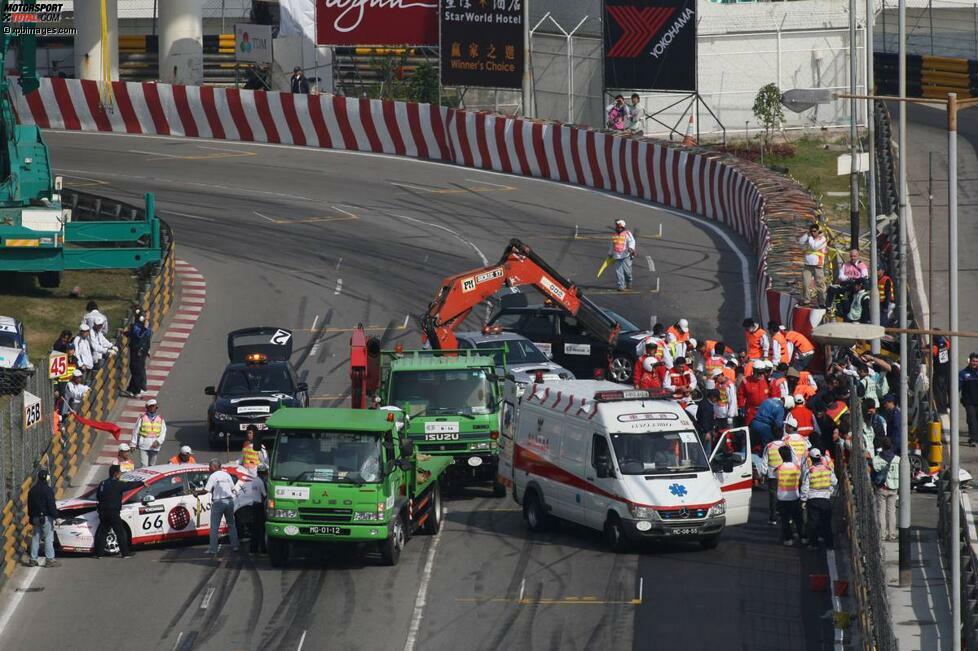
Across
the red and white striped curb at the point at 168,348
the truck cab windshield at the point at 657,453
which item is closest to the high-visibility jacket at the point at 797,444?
the truck cab windshield at the point at 657,453

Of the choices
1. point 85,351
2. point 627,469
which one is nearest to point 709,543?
point 627,469

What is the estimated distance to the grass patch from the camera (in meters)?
37.5

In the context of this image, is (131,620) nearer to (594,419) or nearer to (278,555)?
(278,555)

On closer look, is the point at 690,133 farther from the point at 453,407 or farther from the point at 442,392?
the point at 453,407

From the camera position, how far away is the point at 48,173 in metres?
39.2

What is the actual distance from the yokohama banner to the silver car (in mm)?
22150

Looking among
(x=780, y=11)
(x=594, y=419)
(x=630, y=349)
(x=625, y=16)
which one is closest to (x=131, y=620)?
(x=594, y=419)

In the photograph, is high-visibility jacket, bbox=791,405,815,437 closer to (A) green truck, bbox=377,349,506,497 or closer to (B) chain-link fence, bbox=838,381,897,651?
(B) chain-link fence, bbox=838,381,897,651

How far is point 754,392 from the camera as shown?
89.2 feet

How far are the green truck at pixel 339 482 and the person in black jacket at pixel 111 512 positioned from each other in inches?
91.9

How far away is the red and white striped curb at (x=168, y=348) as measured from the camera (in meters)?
30.8

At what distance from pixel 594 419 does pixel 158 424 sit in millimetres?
8267

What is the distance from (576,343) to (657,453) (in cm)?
905

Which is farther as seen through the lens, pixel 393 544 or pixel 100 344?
pixel 100 344
